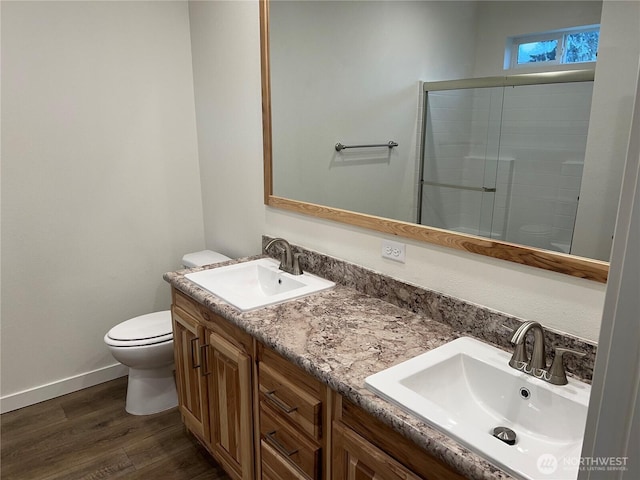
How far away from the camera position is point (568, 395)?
3.91ft

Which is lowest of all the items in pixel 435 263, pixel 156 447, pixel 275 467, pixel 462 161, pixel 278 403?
pixel 156 447

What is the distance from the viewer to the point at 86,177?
264 cm

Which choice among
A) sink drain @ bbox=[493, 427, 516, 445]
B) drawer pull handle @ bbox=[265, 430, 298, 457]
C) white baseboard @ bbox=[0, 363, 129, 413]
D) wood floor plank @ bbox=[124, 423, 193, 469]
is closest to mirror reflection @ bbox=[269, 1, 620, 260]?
sink drain @ bbox=[493, 427, 516, 445]

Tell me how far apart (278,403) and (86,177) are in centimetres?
181

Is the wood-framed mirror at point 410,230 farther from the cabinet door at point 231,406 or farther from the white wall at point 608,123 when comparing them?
the cabinet door at point 231,406

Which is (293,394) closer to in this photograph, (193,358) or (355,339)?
(355,339)

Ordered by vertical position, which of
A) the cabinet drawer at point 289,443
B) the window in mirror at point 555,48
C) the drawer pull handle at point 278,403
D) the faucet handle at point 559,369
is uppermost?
the window in mirror at point 555,48

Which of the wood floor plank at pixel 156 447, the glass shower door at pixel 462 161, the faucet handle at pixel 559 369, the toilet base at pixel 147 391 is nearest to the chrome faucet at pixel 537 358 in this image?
the faucet handle at pixel 559 369

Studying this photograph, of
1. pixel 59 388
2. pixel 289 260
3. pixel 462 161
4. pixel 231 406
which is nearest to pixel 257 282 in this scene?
pixel 289 260

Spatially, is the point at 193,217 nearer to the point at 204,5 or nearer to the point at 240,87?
the point at 240,87

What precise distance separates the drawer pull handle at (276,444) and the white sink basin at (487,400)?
0.51 metres

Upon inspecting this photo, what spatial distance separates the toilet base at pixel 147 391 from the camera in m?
2.60

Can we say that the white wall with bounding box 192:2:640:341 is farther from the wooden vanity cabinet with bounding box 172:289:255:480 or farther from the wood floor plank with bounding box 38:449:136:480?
the wood floor plank with bounding box 38:449:136:480

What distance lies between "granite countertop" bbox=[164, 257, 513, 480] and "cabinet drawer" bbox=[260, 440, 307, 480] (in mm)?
409
